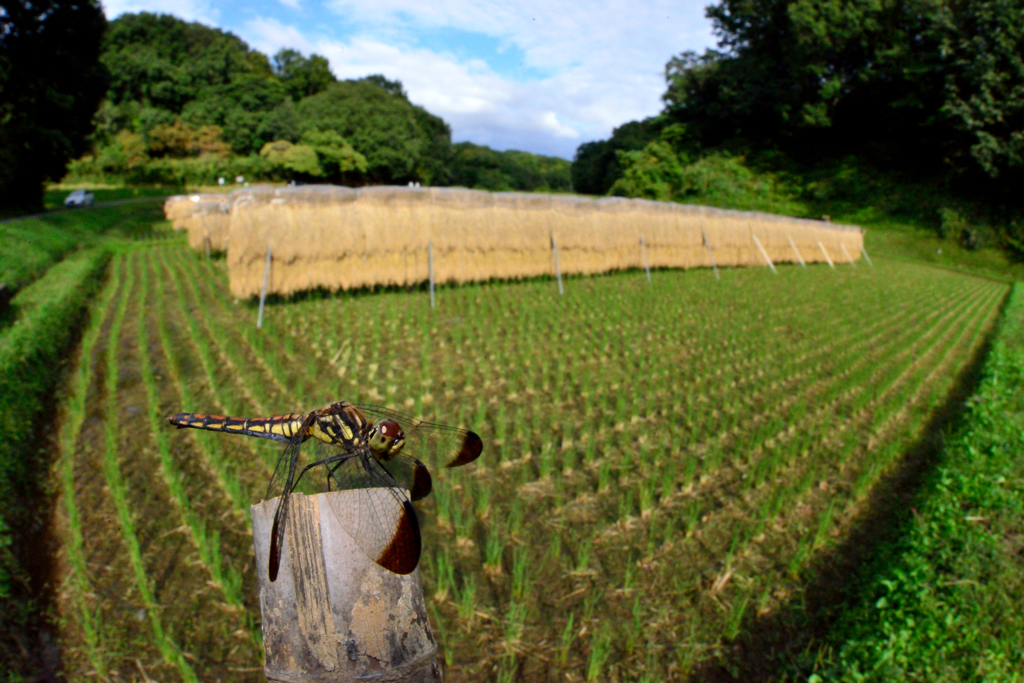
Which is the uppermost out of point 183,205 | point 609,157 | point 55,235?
point 609,157

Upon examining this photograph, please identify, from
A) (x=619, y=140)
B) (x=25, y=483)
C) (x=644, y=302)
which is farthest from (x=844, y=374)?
(x=619, y=140)

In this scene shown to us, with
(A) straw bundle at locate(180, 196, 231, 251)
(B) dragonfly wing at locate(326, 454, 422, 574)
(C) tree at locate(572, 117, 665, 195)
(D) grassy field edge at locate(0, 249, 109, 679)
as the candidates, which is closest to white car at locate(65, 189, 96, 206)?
(A) straw bundle at locate(180, 196, 231, 251)

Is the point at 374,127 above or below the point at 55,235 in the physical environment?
above

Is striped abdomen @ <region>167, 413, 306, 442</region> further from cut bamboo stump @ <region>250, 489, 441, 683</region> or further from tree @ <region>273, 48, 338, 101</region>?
tree @ <region>273, 48, 338, 101</region>

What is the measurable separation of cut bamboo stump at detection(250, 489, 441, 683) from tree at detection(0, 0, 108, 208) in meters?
20.6

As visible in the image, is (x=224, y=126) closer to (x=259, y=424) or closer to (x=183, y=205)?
(x=183, y=205)

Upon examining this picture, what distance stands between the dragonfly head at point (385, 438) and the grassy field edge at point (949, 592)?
2380mm

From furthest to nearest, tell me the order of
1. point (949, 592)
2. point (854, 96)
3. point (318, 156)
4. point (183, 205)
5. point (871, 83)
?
point (318, 156) < point (854, 96) < point (871, 83) < point (183, 205) < point (949, 592)

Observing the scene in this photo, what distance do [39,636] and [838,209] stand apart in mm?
34024

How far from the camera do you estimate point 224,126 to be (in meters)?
45.1

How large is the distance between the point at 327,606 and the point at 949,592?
10.9ft

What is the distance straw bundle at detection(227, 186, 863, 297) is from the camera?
30.7 ft

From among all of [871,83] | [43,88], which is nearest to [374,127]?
[43,88]

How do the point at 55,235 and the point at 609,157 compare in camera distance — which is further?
the point at 609,157
